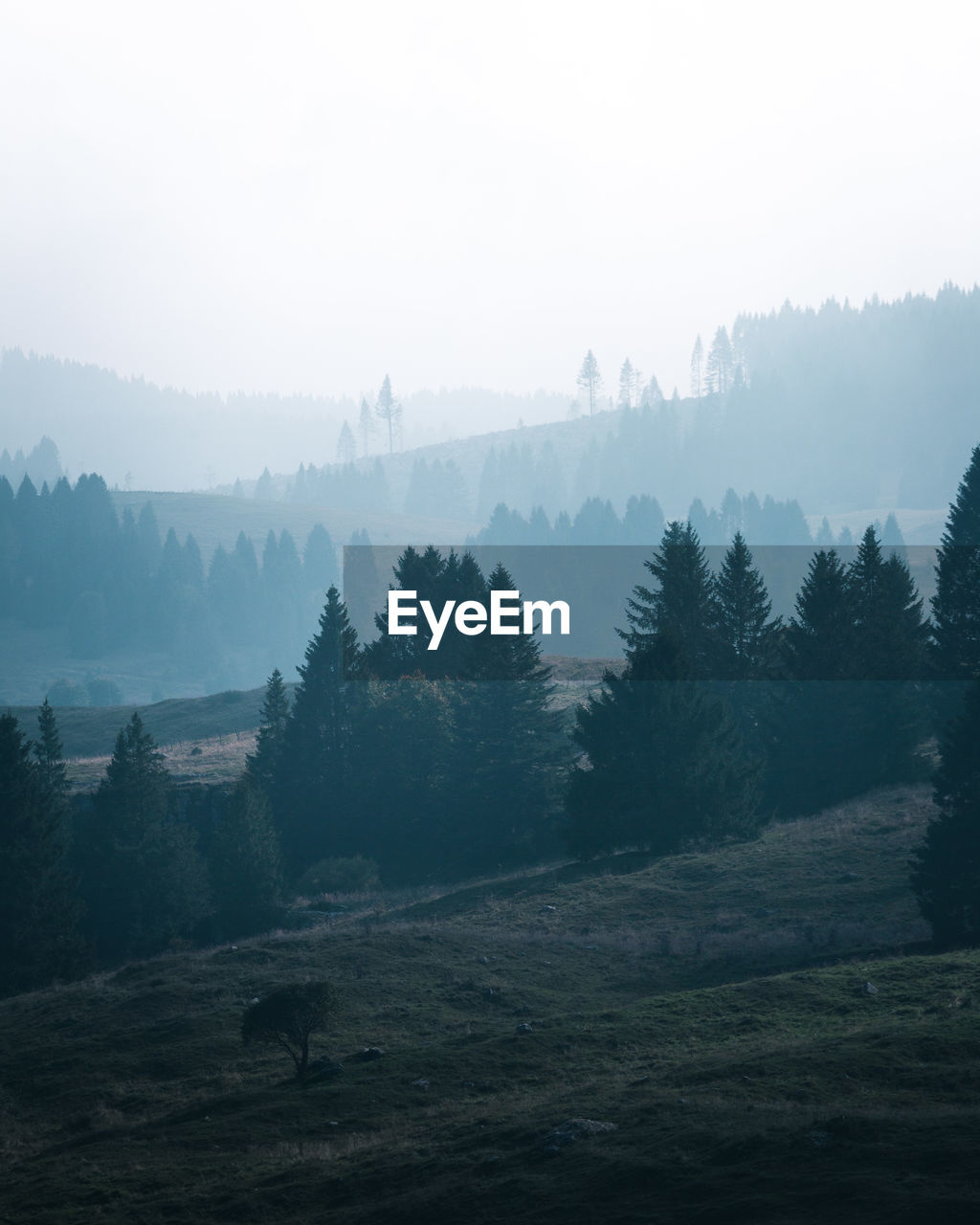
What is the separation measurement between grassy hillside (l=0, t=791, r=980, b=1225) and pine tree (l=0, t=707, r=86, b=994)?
1281 centimetres

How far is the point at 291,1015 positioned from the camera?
2600 cm

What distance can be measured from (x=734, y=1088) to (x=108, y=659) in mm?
174502

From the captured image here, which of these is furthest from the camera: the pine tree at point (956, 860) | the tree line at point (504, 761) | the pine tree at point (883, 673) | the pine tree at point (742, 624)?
the pine tree at point (742, 624)

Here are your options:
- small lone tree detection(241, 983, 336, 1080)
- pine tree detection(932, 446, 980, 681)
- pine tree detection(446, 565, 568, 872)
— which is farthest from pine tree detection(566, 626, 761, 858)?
small lone tree detection(241, 983, 336, 1080)

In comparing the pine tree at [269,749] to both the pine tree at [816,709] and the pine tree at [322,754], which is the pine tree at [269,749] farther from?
the pine tree at [816,709]

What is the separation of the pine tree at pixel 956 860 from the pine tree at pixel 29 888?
1417 inches

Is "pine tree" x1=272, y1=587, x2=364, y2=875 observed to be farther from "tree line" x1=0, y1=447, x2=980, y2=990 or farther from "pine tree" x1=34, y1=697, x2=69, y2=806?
"pine tree" x1=34, y1=697, x2=69, y2=806

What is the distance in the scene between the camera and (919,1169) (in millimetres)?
15562

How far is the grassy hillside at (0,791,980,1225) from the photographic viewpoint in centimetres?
1705

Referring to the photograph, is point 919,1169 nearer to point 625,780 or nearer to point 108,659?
point 625,780

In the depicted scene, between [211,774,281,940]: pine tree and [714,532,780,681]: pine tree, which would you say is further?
[714,532,780,681]: pine tree

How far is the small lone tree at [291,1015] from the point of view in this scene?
26.0 m

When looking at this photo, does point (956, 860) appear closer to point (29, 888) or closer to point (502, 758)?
point (502, 758)

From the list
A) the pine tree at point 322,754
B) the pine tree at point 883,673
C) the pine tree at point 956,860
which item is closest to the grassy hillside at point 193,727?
the pine tree at point 322,754
